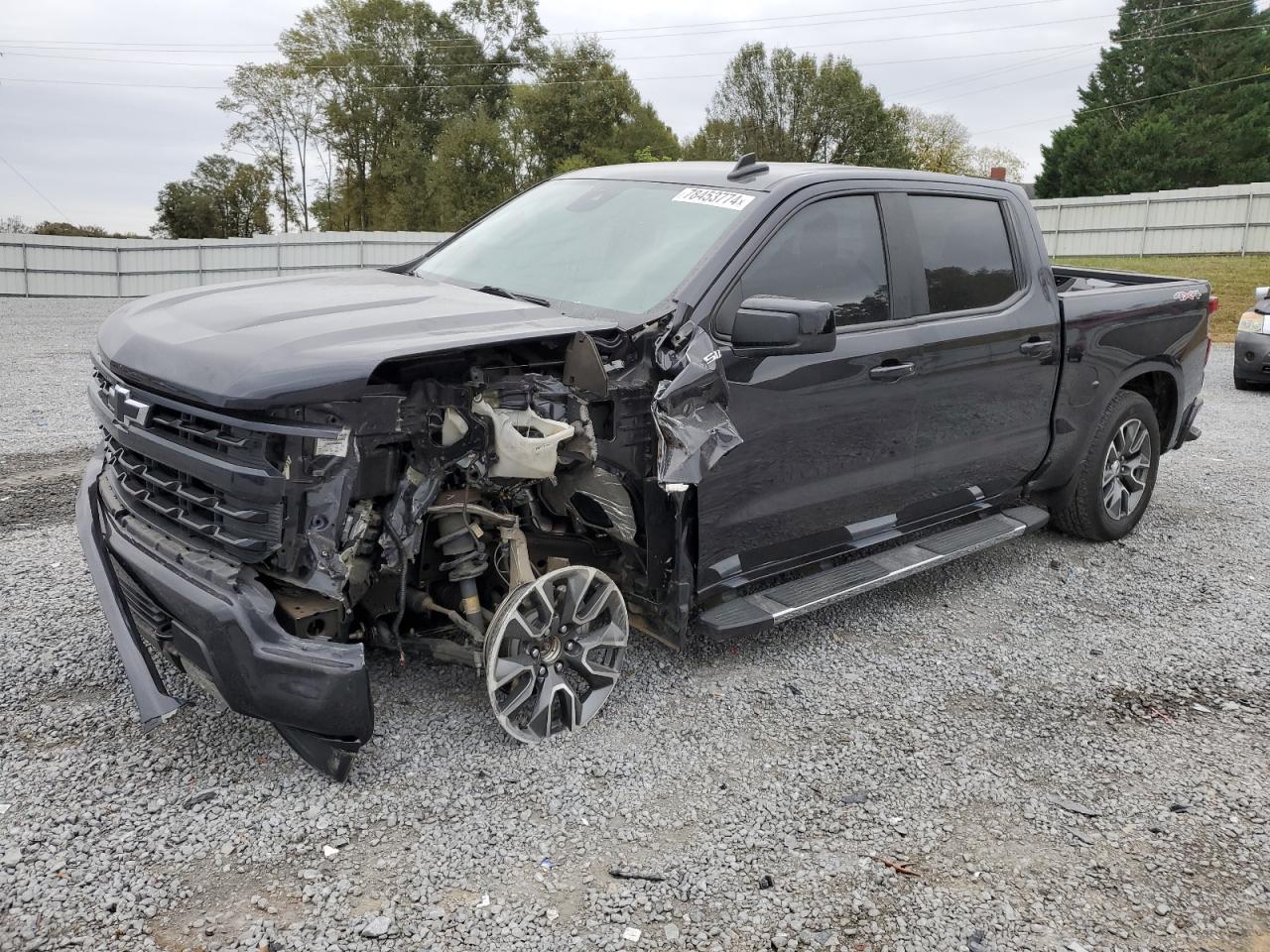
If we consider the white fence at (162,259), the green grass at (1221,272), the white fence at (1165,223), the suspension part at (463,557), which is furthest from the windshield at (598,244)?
the white fence at (1165,223)

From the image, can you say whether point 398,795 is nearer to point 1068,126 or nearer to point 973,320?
point 973,320

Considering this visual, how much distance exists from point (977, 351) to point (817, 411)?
111cm

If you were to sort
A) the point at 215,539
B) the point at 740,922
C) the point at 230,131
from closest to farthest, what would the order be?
the point at 740,922
the point at 215,539
the point at 230,131

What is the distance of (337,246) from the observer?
26500 mm

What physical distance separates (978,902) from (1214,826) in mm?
990

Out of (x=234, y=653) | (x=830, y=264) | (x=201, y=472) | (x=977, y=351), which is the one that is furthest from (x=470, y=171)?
(x=234, y=653)

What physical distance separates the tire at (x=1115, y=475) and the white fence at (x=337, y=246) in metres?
21.8

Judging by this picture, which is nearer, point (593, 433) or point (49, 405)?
point (593, 433)

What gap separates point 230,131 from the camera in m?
54.1

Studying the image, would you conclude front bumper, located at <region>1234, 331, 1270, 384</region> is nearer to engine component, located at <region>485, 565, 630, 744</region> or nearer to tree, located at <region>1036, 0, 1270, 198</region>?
engine component, located at <region>485, 565, 630, 744</region>

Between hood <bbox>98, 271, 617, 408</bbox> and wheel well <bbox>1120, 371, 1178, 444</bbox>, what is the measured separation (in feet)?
13.0

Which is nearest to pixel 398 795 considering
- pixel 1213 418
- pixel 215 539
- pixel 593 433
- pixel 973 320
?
pixel 215 539

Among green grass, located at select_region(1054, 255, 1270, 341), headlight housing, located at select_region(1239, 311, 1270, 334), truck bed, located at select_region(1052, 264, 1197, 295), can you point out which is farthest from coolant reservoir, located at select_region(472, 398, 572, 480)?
green grass, located at select_region(1054, 255, 1270, 341)

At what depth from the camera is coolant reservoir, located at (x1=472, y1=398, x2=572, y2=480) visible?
3.14m
